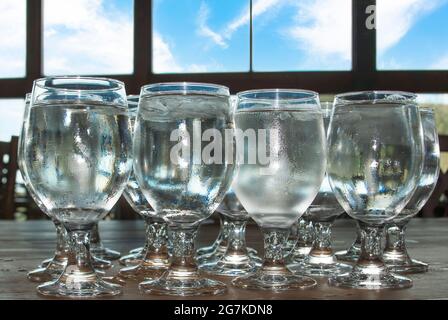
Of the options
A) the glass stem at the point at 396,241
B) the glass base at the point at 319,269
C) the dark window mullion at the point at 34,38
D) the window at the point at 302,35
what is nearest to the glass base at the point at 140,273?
the glass base at the point at 319,269

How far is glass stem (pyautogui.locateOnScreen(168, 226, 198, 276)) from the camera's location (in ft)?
1.46

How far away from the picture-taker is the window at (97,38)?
131 inches

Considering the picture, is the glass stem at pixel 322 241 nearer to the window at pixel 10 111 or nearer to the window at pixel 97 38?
the window at pixel 97 38

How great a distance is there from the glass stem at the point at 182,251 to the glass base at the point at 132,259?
0.15 metres

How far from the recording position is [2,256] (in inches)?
25.4

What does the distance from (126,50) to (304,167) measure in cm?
301

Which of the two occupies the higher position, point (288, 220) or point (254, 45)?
point (254, 45)

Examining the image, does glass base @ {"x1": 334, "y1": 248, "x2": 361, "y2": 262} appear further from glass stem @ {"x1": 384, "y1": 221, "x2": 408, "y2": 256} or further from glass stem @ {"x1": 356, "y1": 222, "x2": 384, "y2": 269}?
glass stem @ {"x1": 356, "y1": 222, "x2": 384, "y2": 269}

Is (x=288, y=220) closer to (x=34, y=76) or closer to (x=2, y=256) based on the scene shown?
(x=2, y=256)

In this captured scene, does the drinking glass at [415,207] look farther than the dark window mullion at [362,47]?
No

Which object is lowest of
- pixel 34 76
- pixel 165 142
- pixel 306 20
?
pixel 165 142

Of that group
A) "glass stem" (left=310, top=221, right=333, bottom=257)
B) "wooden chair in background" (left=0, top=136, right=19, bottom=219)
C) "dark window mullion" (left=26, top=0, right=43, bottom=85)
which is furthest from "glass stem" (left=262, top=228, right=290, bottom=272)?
"dark window mullion" (left=26, top=0, right=43, bottom=85)

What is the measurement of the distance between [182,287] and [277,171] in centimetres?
10
